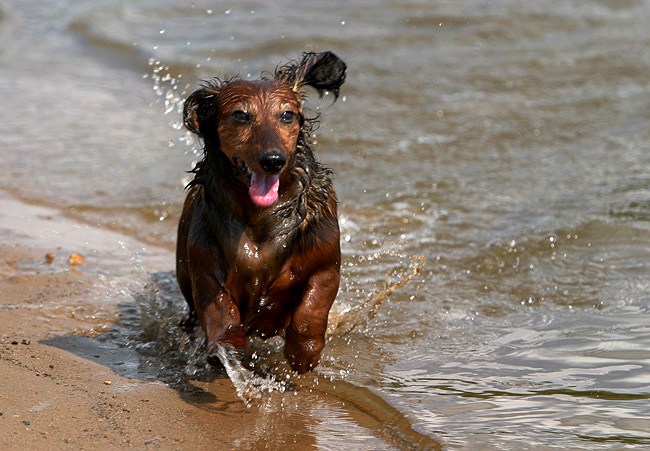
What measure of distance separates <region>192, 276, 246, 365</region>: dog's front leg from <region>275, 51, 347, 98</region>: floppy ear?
3.61ft

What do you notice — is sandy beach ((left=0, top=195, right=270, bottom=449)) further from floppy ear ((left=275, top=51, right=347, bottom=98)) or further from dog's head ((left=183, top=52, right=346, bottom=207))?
floppy ear ((left=275, top=51, right=347, bottom=98))

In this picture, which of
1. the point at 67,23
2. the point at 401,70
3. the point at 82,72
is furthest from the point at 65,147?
the point at 67,23

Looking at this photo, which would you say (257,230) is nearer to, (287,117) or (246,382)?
(287,117)

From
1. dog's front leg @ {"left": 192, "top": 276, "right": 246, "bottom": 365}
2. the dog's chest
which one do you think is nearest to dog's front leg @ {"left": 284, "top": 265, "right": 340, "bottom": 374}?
the dog's chest

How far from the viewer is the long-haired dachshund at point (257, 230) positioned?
450 centimetres

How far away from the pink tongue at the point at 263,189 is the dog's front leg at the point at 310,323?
0.53 metres

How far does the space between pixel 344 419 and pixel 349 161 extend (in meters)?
5.19

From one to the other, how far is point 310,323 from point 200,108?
3.93ft

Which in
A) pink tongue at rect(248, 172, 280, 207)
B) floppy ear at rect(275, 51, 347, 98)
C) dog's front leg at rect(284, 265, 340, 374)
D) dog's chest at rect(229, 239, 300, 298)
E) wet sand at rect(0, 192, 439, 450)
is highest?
floppy ear at rect(275, 51, 347, 98)

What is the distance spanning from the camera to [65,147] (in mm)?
9492

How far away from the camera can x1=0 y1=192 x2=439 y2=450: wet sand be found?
410 cm

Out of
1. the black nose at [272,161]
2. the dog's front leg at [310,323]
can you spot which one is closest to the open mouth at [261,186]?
the black nose at [272,161]

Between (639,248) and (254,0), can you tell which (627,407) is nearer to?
(639,248)

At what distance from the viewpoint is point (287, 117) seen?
14.8ft
